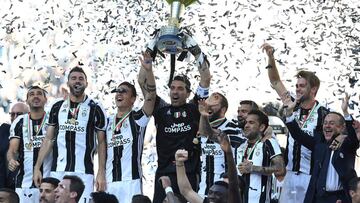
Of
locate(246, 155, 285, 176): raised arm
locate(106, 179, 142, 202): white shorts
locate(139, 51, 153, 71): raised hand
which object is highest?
locate(139, 51, 153, 71): raised hand

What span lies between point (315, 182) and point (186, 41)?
213 cm

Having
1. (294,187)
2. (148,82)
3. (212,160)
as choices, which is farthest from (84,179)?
(294,187)

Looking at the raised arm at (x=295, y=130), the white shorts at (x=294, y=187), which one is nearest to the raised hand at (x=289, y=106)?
the raised arm at (x=295, y=130)

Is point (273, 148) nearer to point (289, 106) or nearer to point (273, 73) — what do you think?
point (289, 106)

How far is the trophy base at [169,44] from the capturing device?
1251cm

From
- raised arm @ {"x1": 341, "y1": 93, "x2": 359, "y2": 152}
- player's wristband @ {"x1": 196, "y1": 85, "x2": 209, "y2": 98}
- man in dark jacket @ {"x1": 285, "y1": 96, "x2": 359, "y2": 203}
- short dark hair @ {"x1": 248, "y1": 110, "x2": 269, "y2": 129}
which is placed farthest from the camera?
player's wristband @ {"x1": 196, "y1": 85, "x2": 209, "y2": 98}

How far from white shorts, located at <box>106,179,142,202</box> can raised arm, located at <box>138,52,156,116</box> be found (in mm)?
795

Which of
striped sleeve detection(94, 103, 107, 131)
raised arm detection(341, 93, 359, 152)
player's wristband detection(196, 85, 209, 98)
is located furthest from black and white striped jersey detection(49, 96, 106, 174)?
raised arm detection(341, 93, 359, 152)

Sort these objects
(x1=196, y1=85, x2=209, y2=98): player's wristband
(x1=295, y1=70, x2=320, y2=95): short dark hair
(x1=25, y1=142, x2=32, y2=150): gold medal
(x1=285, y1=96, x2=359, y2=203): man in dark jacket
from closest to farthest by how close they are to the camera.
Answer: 1. (x1=285, y1=96, x2=359, y2=203): man in dark jacket
2. (x1=295, y1=70, x2=320, y2=95): short dark hair
3. (x1=196, y1=85, x2=209, y2=98): player's wristband
4. (x1=25, y1=142, x2=32, y2=150): gold medal

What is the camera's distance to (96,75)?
1758 centimetres

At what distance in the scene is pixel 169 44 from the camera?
496 inches

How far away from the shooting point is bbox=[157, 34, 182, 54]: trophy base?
12508mm

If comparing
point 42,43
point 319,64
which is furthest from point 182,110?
point 42,43

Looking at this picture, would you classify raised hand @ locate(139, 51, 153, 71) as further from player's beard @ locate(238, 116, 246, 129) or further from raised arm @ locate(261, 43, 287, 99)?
raised arm @ locate(261, 43, 287, 99)
